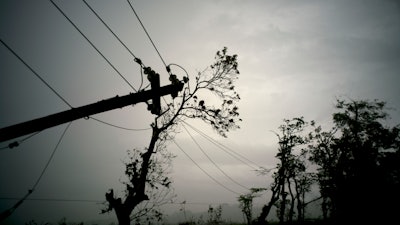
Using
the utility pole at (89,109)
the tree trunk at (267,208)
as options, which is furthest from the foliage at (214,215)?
the utility pole at (89,109)

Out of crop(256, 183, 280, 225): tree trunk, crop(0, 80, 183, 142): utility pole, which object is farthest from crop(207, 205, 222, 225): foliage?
crop(0, 80, 183, 142): utility pole

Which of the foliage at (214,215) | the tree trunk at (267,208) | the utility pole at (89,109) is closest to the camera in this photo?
the utility pole at (89,109)

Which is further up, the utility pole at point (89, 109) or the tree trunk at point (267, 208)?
the utility pole at point (89, 109)

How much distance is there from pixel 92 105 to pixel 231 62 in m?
10.9

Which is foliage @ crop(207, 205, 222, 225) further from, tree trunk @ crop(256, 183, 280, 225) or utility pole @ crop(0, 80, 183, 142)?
utility pole @ crop(0, 80, 183, 142)

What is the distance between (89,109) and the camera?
22.6 ft

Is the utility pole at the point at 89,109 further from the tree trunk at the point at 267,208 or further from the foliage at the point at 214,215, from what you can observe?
the foliage at the point at 214,215

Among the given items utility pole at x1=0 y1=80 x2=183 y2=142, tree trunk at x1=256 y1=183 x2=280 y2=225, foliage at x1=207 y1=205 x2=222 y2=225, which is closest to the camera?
utility pole at x1=0 y1=80 x2=183 y2=142

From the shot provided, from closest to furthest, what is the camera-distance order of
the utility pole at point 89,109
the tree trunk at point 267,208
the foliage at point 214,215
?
the utility pole at point 89,109 < the tree trunk at point 267,208 < the foliage at point 214,215

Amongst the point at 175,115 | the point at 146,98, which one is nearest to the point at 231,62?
the point at 175,115

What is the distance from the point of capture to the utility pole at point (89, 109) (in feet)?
20.6

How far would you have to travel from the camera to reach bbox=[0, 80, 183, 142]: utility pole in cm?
627

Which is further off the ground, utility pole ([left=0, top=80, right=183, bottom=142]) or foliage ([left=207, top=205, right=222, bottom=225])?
utility pole ([left=0, top=80, right=183, bottom=142])

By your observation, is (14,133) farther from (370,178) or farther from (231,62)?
(370,178)
